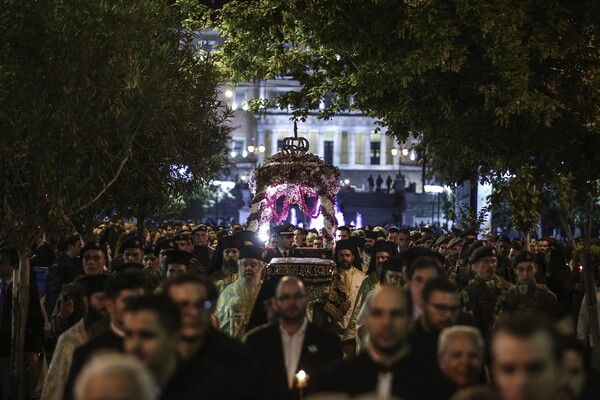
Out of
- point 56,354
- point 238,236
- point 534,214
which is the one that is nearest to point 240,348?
point 56,354

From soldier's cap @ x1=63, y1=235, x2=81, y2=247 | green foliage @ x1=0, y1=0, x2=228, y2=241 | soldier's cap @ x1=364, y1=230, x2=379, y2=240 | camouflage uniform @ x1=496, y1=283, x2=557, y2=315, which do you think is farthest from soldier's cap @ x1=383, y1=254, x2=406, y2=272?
soldier's cap @ x1=364, y1=230, x2=379, y2=240

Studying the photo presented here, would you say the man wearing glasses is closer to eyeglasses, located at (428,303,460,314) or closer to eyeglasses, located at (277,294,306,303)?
eyeglasses, located at (428,303,460,314)

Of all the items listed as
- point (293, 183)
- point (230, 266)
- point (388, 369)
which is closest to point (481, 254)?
point (230, 266)

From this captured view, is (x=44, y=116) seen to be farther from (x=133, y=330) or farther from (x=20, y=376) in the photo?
(x=133, y=330)

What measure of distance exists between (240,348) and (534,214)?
426 inches

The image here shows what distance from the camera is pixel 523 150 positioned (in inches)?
723

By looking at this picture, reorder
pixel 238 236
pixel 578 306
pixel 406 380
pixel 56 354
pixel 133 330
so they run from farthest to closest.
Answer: pixel 578 306, pixel 238 236, pixel 56 354, pixel 406 380, pixel 133 330

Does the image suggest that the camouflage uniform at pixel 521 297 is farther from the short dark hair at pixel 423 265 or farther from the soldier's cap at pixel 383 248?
the soldier's cap at pixel 383 248

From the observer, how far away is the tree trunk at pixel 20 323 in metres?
11.2

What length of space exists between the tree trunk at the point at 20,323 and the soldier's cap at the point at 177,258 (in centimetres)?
142

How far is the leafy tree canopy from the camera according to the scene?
16.5m

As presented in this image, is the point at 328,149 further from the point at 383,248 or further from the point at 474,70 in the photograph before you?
the point at 383,248

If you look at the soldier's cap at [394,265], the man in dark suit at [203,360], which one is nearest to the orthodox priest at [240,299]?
the soldier's cap at [394,265]

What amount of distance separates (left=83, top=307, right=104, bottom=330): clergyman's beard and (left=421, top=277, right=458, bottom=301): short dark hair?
260 cm
